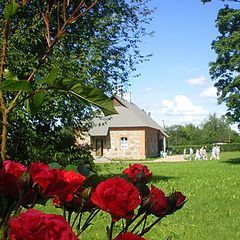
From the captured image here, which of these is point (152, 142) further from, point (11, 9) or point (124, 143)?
point (11, 9)

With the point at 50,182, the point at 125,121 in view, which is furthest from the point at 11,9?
the point at 125,121

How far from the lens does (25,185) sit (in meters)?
1.01

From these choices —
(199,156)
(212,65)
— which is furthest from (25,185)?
(199,156)

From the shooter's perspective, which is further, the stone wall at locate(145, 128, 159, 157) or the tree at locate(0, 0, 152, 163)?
the stone wall at locate(145, 128, 159, 157)

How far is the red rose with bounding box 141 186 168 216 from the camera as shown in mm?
1203

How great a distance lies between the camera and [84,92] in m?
1.17

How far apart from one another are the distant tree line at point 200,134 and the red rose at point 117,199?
9154cm

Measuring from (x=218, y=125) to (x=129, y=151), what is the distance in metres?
77.8

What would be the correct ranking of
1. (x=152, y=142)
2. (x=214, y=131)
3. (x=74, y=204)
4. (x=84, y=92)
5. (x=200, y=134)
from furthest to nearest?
(x=214, y=131)
(x=200, y=134)
(x=152, y=142)
(x=74, y=204)
(x=84, y=92)

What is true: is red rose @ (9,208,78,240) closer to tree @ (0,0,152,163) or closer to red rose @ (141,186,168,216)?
red rose @ (141,186,168,216)

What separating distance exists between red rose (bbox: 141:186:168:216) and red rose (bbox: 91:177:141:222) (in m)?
0.16

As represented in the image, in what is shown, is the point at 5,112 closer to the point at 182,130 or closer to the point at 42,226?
the point at 42,226

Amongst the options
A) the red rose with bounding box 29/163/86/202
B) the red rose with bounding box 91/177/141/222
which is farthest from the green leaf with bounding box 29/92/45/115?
the red rose with bounding box 91/177/141/222

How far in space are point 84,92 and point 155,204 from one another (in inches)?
14.4
